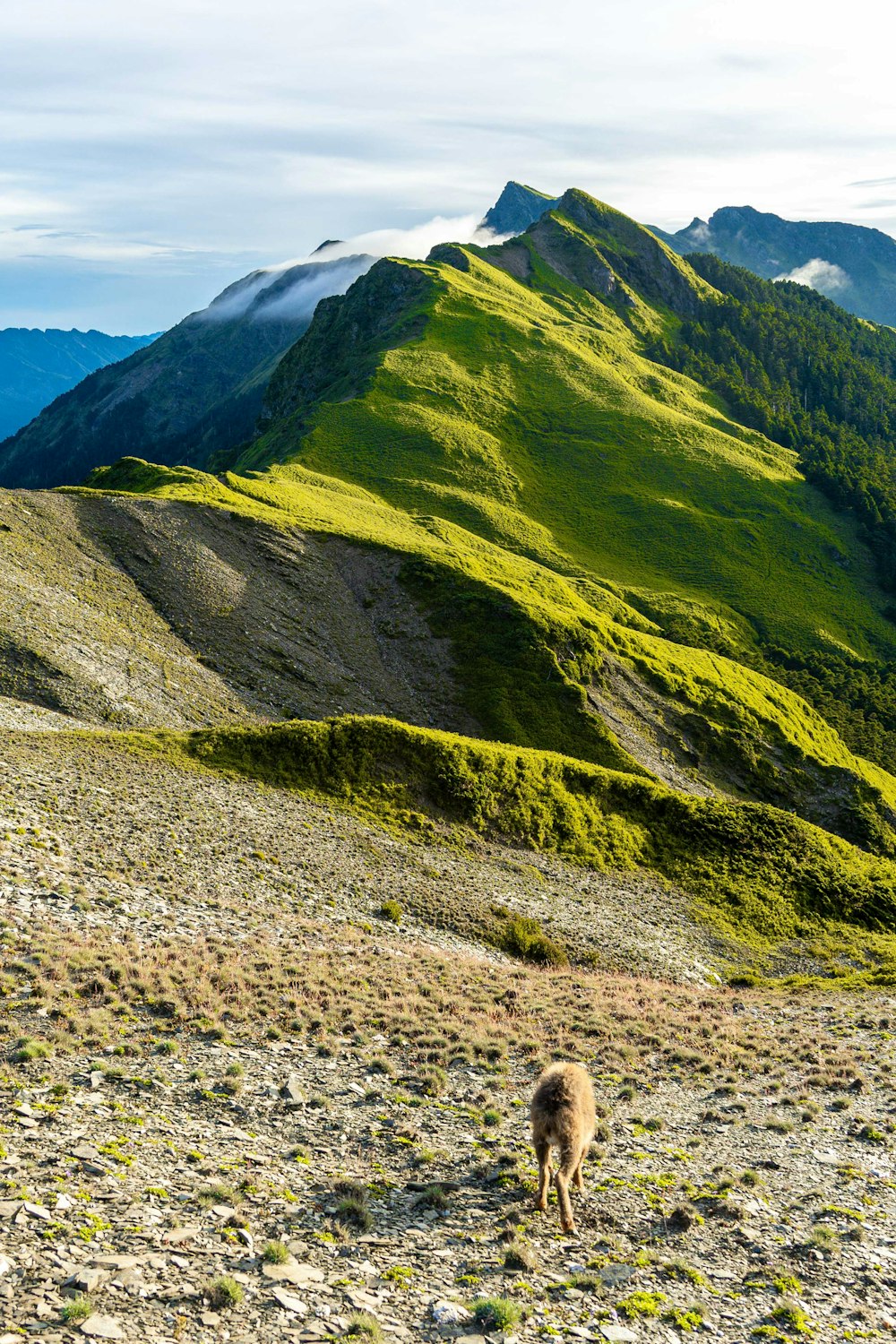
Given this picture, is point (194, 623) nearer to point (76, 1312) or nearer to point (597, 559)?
point (76, 1312)

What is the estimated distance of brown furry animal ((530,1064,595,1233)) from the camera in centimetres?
1512

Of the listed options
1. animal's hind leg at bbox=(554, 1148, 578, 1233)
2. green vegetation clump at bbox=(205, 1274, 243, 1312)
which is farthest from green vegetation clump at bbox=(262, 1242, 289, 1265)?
animal's hind leg at bbox=(554, 1148, 578, 1233)

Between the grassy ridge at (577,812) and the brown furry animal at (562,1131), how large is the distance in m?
31.0

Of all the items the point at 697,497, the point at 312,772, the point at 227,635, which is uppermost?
the point at 697,497

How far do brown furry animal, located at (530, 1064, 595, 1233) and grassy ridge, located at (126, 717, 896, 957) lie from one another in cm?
3097

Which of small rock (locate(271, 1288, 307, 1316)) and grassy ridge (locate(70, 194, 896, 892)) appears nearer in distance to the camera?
small rock (locate(271, 1288, 307, 1316))

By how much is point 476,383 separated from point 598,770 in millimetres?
130705

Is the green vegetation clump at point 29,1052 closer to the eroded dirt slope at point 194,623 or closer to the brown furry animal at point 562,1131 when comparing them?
the brown furry animal at point 562,1131

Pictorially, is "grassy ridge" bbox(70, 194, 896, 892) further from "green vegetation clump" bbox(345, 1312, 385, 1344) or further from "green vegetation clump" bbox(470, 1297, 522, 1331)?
"green vegetation clump" bbox(345, 1312, 385, 1344)

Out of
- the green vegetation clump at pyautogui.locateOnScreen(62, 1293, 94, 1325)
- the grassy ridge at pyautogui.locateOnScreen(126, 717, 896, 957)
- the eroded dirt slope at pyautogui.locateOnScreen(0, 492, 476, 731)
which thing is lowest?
the grassy ridge at pyautogui.locateOnScreen(126, 717, 896, 957)

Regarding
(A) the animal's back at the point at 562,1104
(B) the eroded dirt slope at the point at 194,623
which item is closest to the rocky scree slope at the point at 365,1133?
(A) the animal's back at the point at 562,1104

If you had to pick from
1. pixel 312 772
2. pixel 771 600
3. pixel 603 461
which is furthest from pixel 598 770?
pixel 603 461

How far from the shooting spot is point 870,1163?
795 inches

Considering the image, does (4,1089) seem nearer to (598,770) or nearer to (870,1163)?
(870,1163)
